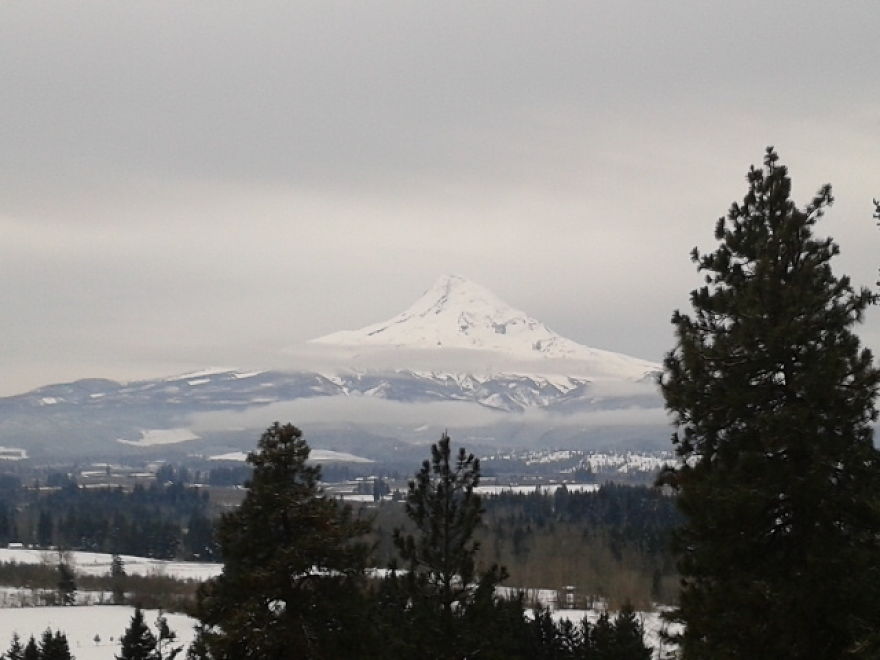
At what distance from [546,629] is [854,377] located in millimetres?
46227

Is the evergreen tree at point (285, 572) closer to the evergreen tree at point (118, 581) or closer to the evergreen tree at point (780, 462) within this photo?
the evergreen tree at point (780, 462)

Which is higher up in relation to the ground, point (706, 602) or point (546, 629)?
point (706, 602)

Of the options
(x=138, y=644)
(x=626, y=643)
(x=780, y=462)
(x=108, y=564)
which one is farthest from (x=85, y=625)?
(x=780, y=462)

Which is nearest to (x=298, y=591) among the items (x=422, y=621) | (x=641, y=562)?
(x=422, y=621)

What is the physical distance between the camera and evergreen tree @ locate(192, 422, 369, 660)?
1728cm

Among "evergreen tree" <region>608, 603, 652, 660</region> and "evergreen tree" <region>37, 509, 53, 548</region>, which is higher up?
"evergreen tree" <region>608, 603, 652, 660</region>

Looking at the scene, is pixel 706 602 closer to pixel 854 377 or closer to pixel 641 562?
pixel 854 377

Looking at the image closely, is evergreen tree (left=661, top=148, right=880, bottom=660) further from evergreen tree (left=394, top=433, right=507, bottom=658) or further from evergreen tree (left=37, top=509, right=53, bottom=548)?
evergreen tree (left=37, top=509, right=53, bottom=548)

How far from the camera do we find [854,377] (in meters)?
15.9

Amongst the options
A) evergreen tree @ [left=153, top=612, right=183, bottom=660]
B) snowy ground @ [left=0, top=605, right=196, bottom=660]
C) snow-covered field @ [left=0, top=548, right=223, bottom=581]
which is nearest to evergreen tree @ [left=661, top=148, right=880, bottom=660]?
evergreen tree @ [left=153, top=612, right=183, bottom=660]

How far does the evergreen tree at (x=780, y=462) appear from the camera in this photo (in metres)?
15.1

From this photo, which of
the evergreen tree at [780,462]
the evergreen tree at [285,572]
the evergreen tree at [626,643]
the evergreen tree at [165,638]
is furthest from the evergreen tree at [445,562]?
the evergreen tree at [626,643]

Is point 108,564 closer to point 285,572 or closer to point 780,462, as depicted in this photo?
point 285,572

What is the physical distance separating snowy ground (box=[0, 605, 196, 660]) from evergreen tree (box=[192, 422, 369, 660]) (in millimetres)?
83491
